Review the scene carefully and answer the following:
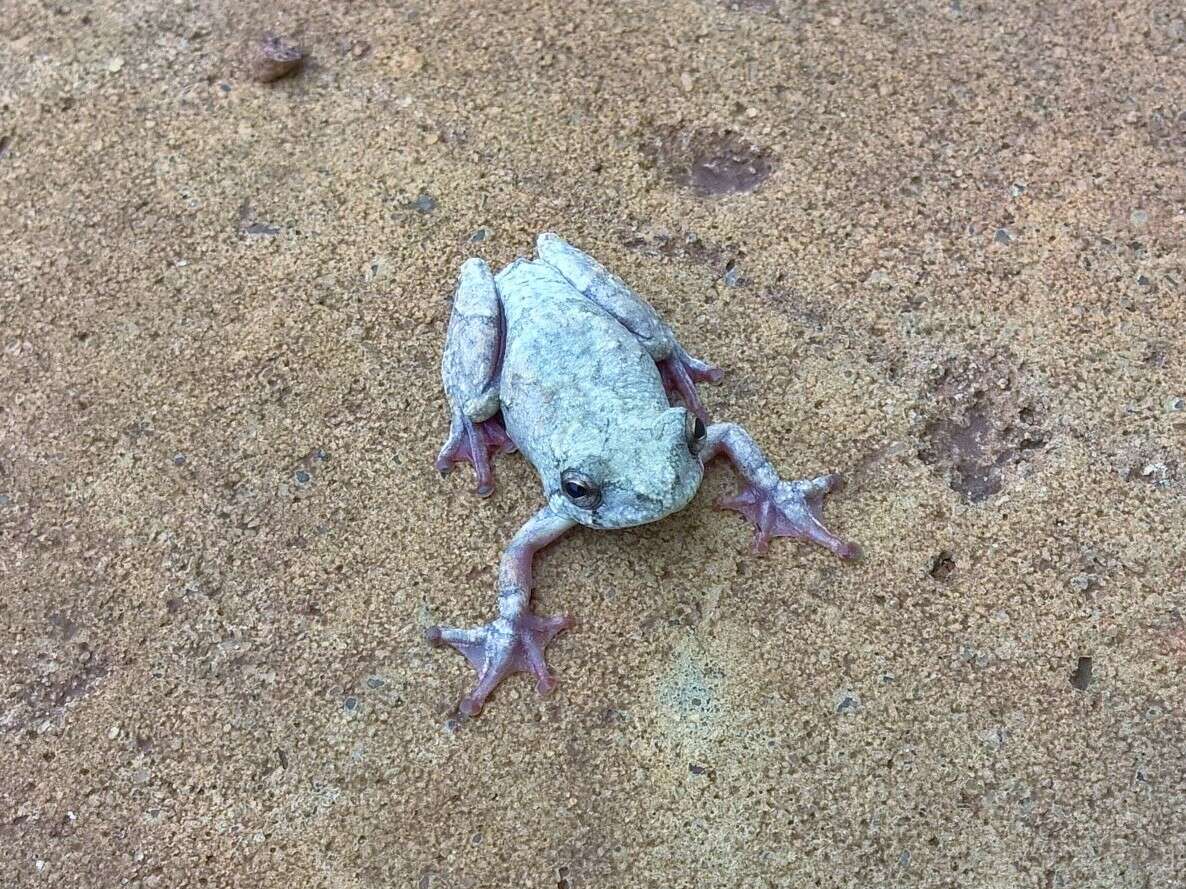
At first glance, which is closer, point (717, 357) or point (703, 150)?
point (717, 357)

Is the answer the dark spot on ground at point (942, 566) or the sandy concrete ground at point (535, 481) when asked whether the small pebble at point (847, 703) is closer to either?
the sandy concrete ground at point (535, 481)

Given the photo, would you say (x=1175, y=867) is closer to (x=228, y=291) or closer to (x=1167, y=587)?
(x=1167, y=587)

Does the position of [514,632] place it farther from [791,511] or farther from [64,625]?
[64,625]

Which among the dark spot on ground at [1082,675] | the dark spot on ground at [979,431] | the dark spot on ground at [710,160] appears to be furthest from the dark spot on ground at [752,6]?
the dark spot on ground at [1082,675]

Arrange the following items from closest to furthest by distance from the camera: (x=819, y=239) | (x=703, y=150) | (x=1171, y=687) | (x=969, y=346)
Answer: (x=1171, y=687) → (x=969, y=346) → (x=819, y=239) → (x=703, y=150)

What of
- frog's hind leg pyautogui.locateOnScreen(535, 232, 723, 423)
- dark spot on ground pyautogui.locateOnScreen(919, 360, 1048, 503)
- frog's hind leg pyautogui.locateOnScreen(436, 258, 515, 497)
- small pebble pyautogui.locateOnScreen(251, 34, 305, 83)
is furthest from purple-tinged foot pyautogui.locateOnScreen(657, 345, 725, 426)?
small pebble pyautogui.locateOnScreen(251, 34, 305, 83)

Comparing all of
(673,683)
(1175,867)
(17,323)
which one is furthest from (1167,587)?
(17,323)

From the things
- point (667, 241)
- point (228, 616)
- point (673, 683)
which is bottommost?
point (228, 616)
